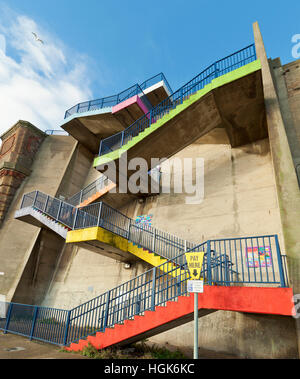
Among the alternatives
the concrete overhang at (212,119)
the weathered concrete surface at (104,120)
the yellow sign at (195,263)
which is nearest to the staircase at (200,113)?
the concrete overhang at (212,119)

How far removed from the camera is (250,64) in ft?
26.2

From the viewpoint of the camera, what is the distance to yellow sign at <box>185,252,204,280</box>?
439cm

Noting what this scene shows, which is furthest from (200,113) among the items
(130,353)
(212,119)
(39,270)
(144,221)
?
(39,270)

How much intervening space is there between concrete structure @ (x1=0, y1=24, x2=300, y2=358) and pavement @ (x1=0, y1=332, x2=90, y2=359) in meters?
2.50

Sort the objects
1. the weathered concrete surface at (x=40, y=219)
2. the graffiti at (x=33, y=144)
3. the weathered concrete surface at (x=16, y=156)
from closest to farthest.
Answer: the weathered concrete surface at (x=40, y=219) → the weathered concrete surface at (x=16, y=156) → the graffiti at (x=33, y=144)

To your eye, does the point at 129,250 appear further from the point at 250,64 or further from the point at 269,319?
the point at 250,64

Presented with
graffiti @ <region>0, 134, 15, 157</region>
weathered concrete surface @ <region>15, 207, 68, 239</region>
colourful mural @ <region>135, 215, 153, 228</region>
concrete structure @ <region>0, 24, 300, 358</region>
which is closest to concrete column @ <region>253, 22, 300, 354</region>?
concrete structure @ <region>0, 24, 300, 358</region>

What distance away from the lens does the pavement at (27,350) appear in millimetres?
6309

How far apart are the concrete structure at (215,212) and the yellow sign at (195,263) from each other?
1.21 meters

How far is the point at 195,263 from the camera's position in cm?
448

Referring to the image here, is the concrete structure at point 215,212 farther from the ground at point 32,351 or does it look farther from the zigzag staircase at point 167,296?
the ground at point 32,351

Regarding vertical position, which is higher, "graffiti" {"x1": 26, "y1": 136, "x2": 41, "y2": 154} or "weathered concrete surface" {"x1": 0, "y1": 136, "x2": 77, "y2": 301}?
"graffiti" {"x1": 26, "y1": 136, "x2": 41, "y2": 154}

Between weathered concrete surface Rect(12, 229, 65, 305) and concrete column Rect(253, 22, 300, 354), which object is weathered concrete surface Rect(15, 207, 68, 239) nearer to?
weathered concrete surface Rect(12, 229, 65, 305)

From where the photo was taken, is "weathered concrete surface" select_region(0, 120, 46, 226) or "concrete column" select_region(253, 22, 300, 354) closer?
"concrete column" select_region(253, 22, 300, 354)
